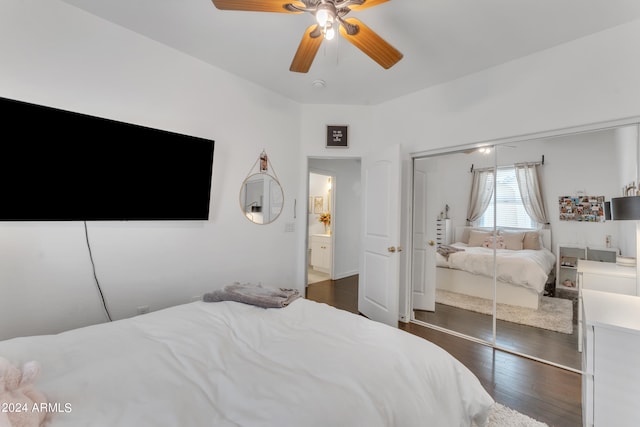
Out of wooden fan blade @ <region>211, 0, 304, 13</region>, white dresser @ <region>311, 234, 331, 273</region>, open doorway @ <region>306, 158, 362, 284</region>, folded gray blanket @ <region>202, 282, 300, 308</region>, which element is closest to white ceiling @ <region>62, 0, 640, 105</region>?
wooden fan blade @ <region>211, 0, 304, 13</region>

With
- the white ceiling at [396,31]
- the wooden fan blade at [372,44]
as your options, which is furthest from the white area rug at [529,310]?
the wooden fan blade at [372,44]

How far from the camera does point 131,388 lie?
95 centimetres

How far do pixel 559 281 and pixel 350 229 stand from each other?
138 inches

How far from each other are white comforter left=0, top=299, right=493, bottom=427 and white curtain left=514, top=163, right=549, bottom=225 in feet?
6.33

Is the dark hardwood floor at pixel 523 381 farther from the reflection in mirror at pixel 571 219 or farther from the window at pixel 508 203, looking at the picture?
the window at pixel 508 203

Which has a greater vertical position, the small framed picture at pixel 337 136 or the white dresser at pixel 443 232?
the small framed picture at pixel 337 136

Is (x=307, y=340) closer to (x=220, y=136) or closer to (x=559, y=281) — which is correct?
(x=220, y=136)

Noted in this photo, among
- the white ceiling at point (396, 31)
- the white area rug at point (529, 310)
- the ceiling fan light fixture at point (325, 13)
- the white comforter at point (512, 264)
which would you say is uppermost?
the white ceiling at point (396, 31)

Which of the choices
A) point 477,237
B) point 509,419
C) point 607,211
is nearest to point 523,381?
point 509,419

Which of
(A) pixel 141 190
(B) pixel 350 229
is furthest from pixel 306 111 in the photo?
(B) pixel 350 229

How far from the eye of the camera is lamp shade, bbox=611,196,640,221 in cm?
150

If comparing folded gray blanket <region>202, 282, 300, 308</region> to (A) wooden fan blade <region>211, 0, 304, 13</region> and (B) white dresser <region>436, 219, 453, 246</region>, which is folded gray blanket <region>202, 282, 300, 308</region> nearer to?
(A) wooden fan blade <region>211, 0, 304, 13</region>

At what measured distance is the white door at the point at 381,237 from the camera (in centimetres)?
288

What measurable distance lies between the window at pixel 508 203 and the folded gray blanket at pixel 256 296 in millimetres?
2208
